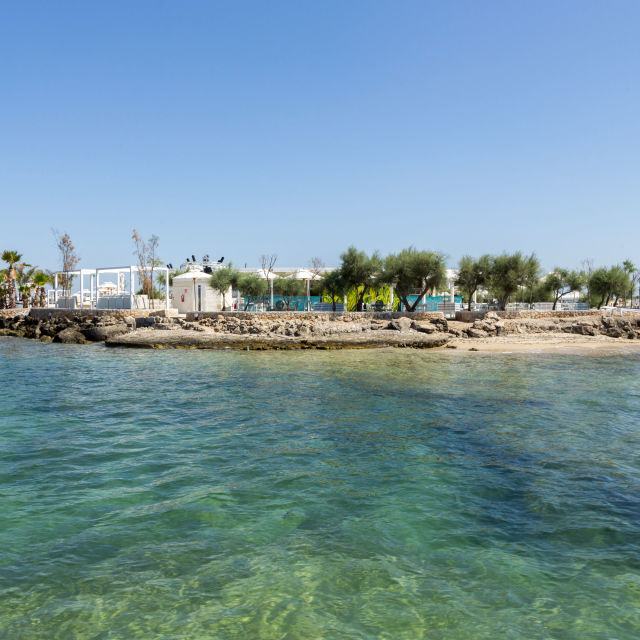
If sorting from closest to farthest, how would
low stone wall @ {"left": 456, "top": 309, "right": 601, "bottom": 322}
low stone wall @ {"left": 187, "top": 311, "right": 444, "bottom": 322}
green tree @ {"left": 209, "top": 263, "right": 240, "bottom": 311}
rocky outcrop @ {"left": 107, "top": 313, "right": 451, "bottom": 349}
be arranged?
rocky outcrop @ {"left": 107, "top": 313, "right": 451, "bottom": 349} < low stone wall @ {"left": 187, "top": 311, "right": 444, "bottom": 322} < low stone wall @ {"left": 456, "top": 309, "right": 601, "bottom": 322} < green tree @ {"left": 209, "top": 263, "right": 240, "bottom": 311}

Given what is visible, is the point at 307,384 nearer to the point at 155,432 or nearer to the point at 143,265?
the point at 155,432

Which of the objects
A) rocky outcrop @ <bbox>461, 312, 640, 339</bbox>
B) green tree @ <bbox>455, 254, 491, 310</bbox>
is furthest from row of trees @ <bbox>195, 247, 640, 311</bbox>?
rocky outcrop @ <bbox>461, 312, 640, 339</bbox>

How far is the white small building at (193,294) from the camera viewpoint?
49.2m

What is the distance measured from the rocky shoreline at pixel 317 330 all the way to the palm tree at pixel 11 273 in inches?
584

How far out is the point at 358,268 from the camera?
44156 mm

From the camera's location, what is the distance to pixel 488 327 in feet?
125

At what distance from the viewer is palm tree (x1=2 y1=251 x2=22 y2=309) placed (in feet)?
177

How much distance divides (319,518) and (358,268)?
37510 mm

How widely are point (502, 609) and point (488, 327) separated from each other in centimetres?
3436

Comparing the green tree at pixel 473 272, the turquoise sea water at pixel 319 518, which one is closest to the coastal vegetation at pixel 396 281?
the green tree at pixel 473 272

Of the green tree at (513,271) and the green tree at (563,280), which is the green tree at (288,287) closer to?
the green tree at (513,271)

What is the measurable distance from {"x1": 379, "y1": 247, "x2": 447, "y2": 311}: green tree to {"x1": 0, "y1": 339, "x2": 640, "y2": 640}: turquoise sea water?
25.7 meters

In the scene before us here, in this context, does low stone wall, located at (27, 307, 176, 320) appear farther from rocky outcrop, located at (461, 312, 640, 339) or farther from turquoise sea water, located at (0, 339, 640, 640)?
turquoise sea water, located at (0, 339, 640, 640)

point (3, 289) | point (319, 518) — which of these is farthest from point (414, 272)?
point (3, 289)
